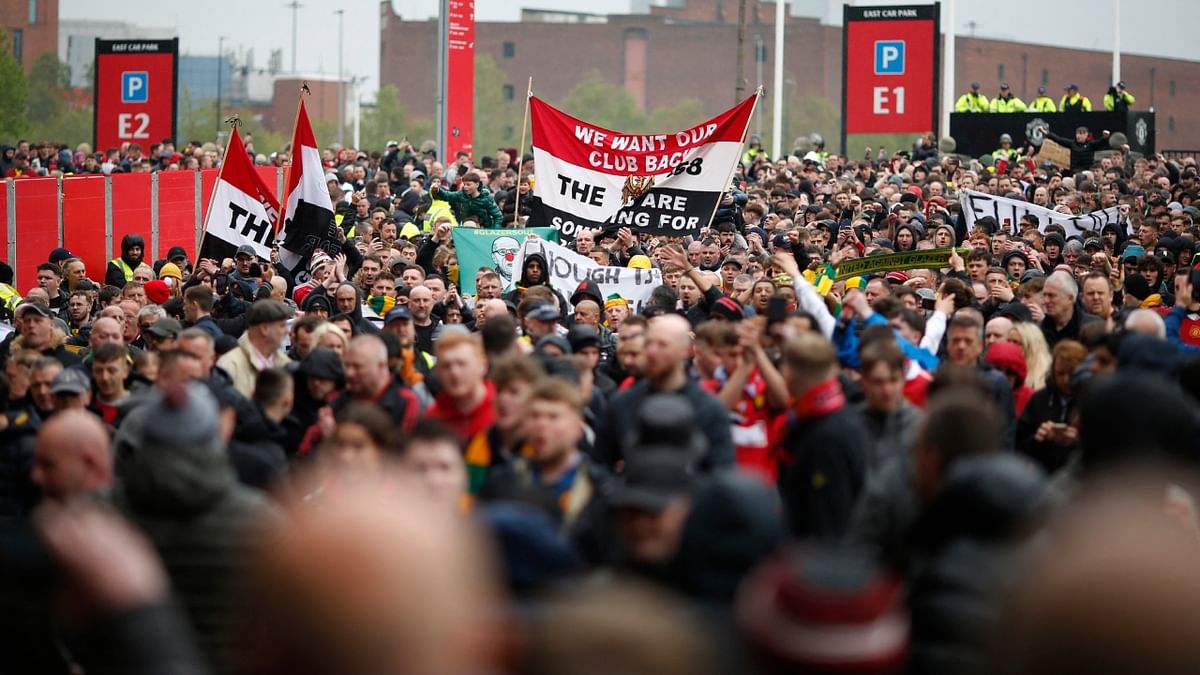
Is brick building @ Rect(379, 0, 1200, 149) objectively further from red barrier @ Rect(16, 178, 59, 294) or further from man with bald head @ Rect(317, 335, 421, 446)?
man with bald head @ Rect(317, 335, 421, 446)

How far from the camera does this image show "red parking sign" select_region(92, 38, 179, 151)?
32.9 meters

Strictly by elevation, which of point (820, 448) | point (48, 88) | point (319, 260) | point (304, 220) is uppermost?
point (48, 88)

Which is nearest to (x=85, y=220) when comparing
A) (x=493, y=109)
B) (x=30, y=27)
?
(x=493, y=109)

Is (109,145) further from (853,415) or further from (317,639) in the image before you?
(317,639)

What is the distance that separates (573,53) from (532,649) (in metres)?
114

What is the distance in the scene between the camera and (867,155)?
3200 centimetres

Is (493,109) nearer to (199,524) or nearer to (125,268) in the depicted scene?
(125,268)

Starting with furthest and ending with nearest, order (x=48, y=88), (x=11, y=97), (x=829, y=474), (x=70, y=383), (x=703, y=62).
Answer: (x=703, y=62) → (x=48, y=88) → (x=11, y=97) → (x=70, y=383) → (x=829, y=474)

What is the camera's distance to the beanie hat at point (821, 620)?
282 cm

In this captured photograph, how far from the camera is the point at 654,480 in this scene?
4.69m

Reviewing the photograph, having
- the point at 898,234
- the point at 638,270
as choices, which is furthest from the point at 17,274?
the point at 898,234

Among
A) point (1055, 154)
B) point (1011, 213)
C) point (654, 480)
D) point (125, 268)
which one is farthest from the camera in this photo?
point (1055, 154)

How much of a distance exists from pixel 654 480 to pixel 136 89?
30.5 metres

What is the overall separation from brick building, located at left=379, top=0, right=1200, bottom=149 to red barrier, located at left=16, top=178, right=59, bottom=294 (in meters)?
88.8
